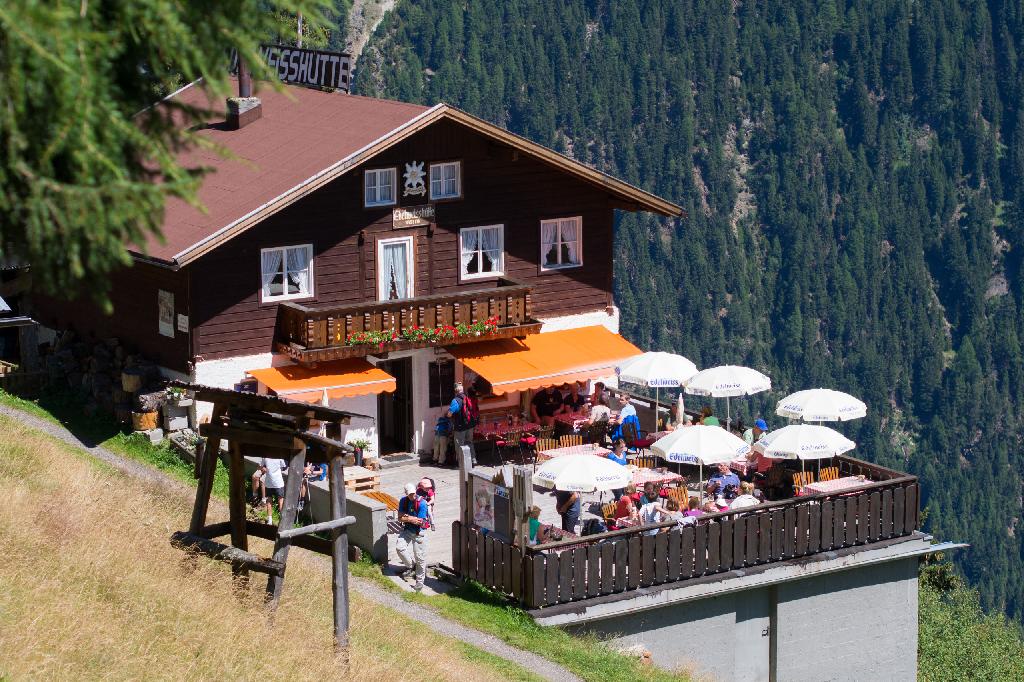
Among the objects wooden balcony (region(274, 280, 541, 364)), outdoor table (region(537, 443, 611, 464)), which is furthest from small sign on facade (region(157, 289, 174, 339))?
outdoor table (region(537, 443, 611, 464))

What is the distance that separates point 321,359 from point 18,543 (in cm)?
1433

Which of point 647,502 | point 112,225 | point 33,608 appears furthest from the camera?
point 647,502

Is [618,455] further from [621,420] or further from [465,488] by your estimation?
[465,488]

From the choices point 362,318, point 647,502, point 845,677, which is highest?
point 362,318

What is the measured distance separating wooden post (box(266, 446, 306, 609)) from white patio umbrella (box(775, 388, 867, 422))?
14.9m

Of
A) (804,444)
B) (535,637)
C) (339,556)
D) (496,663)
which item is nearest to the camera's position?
(339,556)

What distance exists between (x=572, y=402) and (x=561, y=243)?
12.0ft

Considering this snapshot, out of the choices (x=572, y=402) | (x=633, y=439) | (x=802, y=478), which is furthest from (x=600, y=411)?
(x=802, y=478)

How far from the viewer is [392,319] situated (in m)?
33.9

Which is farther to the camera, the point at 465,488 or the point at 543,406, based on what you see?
the point at 543,406

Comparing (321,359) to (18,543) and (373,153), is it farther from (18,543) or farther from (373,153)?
(18,543)

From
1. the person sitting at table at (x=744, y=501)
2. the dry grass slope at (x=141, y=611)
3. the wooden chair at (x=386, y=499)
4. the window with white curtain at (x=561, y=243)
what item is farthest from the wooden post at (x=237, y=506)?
the window with white curtain at (x=561, y=243)

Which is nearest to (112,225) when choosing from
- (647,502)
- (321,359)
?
(647,502)

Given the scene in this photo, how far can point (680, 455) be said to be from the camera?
2917cm
